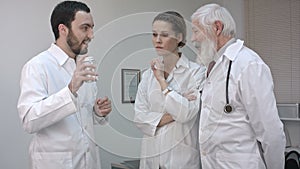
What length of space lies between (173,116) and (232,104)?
25cm

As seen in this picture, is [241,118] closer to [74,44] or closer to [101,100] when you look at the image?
[101,100]

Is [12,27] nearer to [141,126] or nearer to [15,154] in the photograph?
[15,154]

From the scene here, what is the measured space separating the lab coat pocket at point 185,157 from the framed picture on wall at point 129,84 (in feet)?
1.04

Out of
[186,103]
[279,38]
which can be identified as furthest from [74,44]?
[279,38]

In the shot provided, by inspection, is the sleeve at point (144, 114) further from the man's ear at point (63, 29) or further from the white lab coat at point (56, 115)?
the man's ear at point (63, 29)

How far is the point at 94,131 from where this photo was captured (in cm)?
148

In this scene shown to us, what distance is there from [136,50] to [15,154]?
105 centimetres

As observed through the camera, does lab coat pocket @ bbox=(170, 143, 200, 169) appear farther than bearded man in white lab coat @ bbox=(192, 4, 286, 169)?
Yes

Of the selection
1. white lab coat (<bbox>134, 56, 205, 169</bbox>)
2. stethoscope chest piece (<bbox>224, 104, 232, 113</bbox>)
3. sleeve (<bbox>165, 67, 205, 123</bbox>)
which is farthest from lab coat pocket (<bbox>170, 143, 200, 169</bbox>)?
stethoscope chest piece (<bbox>224, 104, 232, 113</bbox>)

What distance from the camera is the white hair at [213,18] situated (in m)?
1.55

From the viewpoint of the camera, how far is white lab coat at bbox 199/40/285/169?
1406mm

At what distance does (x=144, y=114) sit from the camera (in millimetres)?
1474

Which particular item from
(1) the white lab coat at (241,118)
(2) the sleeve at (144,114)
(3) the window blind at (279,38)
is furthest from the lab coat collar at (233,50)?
(3) the window blind at (279,38)

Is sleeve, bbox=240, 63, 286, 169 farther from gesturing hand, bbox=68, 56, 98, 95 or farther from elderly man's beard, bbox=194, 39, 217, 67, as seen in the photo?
gesturing hand, bbox=68, 56, 98, 95
